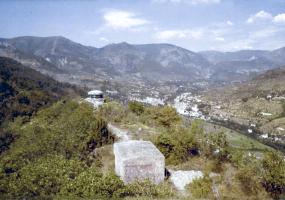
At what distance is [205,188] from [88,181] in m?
7.14

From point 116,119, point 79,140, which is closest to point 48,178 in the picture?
point 79,140

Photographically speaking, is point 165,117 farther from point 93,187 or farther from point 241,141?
point 241,141

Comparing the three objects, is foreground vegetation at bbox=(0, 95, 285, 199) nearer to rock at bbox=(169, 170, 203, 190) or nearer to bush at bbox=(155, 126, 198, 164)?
bush at bbox=(155, 126, 198, 164)

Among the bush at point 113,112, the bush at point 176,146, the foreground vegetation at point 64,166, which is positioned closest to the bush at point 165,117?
the bush at point 113,112

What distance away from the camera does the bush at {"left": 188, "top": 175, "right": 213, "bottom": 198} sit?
1992 cm

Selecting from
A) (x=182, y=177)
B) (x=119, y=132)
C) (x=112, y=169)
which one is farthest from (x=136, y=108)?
(x=182, y=177)

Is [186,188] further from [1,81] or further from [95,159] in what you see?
[1,81]

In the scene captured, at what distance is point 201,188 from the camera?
2036 cm

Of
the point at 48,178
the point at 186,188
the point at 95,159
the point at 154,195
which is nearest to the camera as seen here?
the point at 154,195

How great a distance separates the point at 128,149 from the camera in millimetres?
23688

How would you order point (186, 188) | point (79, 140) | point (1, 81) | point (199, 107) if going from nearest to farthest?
1. point (186, 188)
2. point (79, 140)
3. point (1, 81)
4. point (199, 107)

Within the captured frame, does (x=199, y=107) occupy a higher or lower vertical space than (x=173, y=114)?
lower

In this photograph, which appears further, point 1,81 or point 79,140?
point 1,81

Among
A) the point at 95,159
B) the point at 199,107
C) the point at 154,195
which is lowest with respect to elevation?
the point at 199,107
